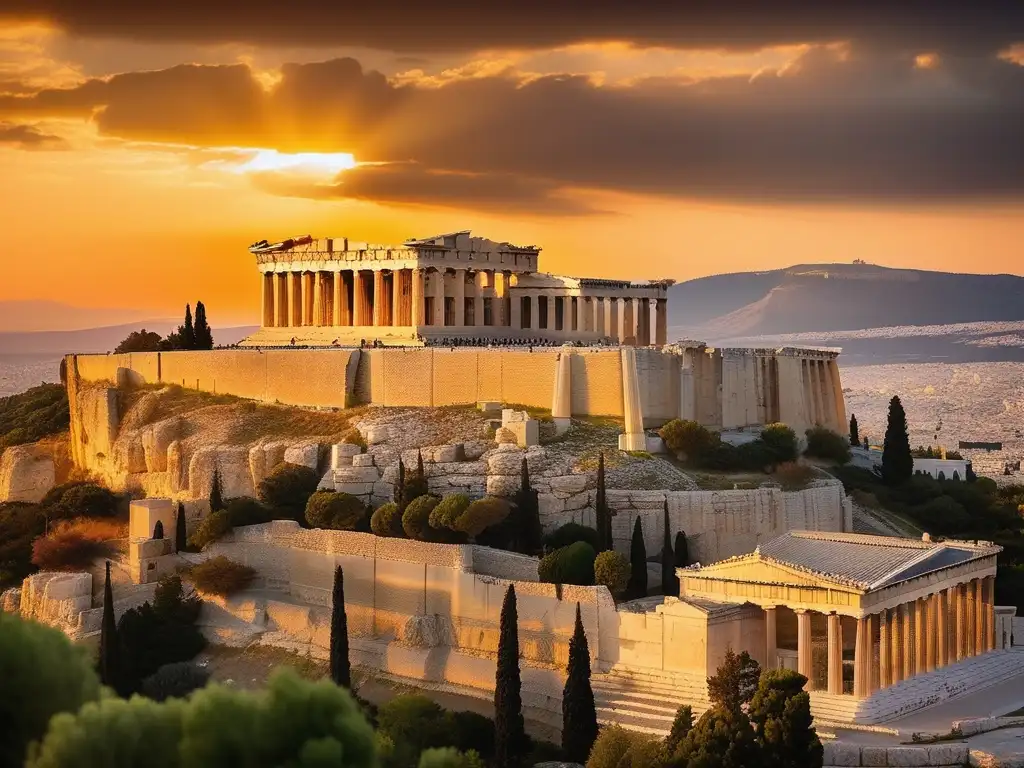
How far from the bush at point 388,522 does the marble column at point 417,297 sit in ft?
53.6

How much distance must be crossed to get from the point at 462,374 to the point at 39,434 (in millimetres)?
25617

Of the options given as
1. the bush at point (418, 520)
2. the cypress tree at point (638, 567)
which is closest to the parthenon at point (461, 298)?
the bush at point (418, 520)

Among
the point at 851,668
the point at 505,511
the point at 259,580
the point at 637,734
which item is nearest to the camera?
the point at 637,734

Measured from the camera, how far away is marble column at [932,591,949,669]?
4662 cm

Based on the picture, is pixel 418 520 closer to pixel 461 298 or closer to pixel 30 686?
pixel 461 298

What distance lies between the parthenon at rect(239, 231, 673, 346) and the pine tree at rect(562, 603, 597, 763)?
27.3m

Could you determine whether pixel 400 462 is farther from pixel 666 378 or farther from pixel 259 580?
pixel 666 378

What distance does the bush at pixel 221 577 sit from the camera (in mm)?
55750

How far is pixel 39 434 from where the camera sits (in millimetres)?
79375

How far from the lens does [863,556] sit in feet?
153

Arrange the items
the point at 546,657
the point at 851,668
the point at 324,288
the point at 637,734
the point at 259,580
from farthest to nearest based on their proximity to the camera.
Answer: the point at 324,288 < the point at 259,580 < the point at 546,657 < the point at 851,668 < the point at 637,734

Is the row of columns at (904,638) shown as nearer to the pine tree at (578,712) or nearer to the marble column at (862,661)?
the marble column at (862,661)

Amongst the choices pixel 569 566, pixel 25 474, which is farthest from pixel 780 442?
pixel 25 474

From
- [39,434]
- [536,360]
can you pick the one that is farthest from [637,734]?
[39,434]
